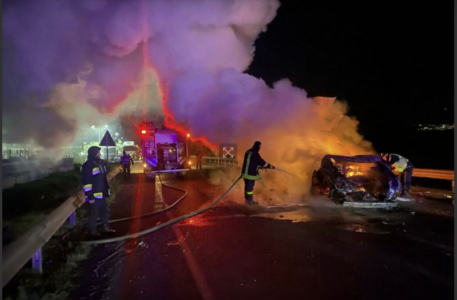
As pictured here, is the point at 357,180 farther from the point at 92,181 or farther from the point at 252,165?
the point at 92,181

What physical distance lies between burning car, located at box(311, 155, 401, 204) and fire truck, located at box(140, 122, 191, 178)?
1168 cm

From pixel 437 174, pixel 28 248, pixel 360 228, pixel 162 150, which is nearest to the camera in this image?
pixel 28 248

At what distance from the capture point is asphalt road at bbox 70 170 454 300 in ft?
12.8

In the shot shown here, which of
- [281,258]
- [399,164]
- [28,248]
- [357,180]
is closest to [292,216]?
[357,180]

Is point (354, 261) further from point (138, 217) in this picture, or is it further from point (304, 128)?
point (304, 128)

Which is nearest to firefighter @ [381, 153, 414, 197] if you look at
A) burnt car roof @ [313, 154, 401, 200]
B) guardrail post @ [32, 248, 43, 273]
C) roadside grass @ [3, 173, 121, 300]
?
burnt car roof @ [313, 154, 401, 200]

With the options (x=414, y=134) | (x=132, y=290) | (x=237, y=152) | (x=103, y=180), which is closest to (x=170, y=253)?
(x=132, y=290)

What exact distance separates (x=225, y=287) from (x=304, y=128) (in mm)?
10398

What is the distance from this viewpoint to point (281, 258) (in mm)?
4957

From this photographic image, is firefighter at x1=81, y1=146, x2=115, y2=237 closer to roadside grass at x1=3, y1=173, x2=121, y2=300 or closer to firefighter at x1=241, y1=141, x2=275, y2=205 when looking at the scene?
roadside grass at x1=3, y1=173, x2=121, y2=300

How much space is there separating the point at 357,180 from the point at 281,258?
5099mm

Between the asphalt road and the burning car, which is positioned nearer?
the asphalt road

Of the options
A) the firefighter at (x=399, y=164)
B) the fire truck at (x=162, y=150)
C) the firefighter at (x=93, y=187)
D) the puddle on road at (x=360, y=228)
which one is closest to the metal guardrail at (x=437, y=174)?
→ the firefighter at (x=399, y=164)

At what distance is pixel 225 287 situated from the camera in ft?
13.0
